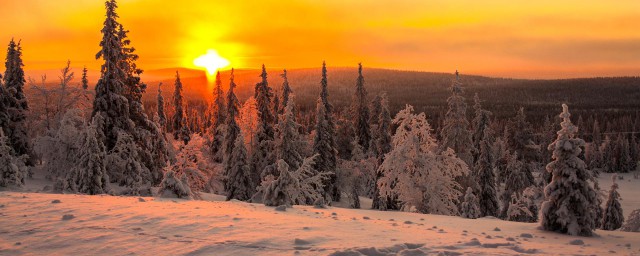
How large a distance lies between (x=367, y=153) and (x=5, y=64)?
1623 inches

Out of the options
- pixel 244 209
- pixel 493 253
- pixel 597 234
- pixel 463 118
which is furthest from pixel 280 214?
pixel 463 118

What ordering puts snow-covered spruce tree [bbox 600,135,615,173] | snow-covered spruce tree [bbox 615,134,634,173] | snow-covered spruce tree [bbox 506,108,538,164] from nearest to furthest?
snow-covered spruce tree [bbox 506,108,538,164], snow-covered spruce tree [bbox 600,135,615,173], snow-covered spruce tree [bbox 615,134,634,173]

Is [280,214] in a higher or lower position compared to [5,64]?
lower

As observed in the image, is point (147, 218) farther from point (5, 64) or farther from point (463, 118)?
point (5, 64)

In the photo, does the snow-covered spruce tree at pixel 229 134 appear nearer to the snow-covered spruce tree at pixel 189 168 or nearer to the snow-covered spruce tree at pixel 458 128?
the snow-covered spruce tree at pixel 189 168

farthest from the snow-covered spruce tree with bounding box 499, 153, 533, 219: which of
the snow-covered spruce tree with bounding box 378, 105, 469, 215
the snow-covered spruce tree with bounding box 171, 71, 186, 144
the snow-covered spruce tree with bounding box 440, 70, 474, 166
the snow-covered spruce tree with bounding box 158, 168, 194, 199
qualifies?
the snow-covered spruce tree with bounding box 171, 71, 186, 144

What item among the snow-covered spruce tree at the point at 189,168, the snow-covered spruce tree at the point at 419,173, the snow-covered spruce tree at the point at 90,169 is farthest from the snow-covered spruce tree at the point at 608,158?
the snow-covered spruce tree at the point at 90,169

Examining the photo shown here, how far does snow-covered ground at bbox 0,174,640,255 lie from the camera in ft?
32.2

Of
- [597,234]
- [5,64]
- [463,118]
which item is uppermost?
[5,64]

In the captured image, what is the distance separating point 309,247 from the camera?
9945 millimetres

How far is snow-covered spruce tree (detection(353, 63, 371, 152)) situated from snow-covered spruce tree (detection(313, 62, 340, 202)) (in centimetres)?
851

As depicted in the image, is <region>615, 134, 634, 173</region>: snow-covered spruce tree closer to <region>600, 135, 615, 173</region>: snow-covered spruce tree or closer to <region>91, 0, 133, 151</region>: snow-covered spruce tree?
<region>600, 135, 615, 173</region>: snow-covered spruce tree

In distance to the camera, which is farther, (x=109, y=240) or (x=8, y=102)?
(x=8, y=102)

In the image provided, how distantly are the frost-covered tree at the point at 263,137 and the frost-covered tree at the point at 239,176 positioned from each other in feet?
9.91
